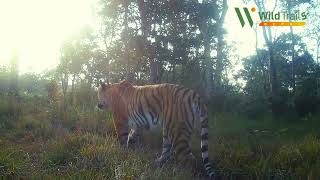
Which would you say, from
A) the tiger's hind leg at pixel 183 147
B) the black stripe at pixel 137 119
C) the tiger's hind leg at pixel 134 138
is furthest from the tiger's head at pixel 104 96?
the tiger's hind leg at pixel 183 147

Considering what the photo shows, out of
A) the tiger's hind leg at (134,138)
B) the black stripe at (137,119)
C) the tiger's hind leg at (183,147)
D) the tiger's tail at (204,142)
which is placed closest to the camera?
the tiger's tail at (204,142)

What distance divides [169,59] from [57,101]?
472 cm

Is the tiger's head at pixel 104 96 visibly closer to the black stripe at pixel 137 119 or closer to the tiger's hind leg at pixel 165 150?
the black stripe at pixel 137 119

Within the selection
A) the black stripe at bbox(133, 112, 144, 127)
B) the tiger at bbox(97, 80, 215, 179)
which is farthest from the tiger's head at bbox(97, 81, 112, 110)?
the black stripe at bbox(133, 112, 144, 127)

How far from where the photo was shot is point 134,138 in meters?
8.88

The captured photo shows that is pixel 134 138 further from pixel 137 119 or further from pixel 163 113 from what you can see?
pixel 163 113

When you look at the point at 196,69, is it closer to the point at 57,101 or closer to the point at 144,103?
the point at 57,101

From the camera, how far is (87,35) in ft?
76.2

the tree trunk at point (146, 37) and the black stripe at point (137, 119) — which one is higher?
the tree trunk at point (146, 37)

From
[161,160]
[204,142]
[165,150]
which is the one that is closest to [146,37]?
[165,150]

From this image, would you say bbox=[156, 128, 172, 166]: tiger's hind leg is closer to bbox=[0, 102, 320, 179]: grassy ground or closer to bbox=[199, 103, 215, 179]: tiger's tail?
bbox=[0, 102, 320, 179]: grassy ground

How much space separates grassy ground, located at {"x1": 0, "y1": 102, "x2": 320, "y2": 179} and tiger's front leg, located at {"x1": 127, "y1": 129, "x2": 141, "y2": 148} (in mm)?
253

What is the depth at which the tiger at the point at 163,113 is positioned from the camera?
7.25 meters

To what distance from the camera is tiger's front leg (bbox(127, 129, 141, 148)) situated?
873cm
